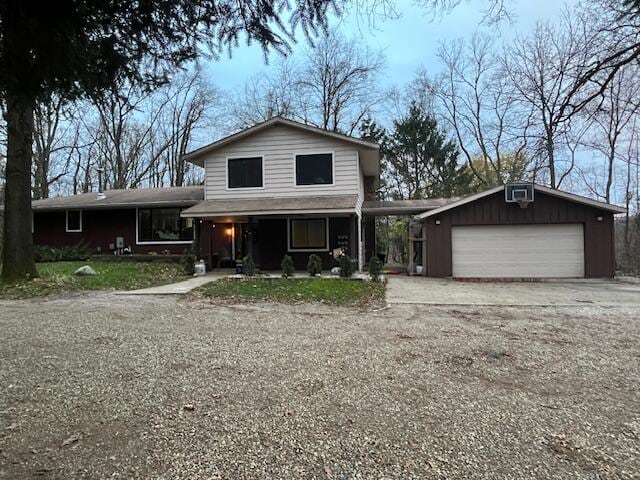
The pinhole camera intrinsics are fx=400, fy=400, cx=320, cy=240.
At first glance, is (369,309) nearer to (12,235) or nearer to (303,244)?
(303,244)

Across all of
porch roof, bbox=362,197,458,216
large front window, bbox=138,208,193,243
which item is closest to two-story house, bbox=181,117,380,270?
porch roof, bbox=362,197,458,216

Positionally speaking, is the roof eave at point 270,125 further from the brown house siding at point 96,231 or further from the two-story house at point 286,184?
the brown house siding at point 96,231

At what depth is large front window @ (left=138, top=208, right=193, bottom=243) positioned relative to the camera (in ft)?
54.4

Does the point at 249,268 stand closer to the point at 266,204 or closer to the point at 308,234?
the point at 266,204

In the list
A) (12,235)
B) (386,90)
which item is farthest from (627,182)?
(12,235)

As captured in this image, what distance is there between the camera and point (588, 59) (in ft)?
15.1

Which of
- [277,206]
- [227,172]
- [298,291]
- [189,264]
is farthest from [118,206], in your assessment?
[298,291]

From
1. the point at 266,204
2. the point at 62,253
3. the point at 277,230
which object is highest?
the point at 266,204

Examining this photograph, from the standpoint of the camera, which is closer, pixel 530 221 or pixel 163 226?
pixel 530 221

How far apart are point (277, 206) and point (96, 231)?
951 cm

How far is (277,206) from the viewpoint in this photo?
42.7 feet

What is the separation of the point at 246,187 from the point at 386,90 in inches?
709

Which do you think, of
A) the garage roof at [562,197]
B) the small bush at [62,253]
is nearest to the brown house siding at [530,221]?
the garage roof at [562,197]

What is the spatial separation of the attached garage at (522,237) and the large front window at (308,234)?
3.55m
